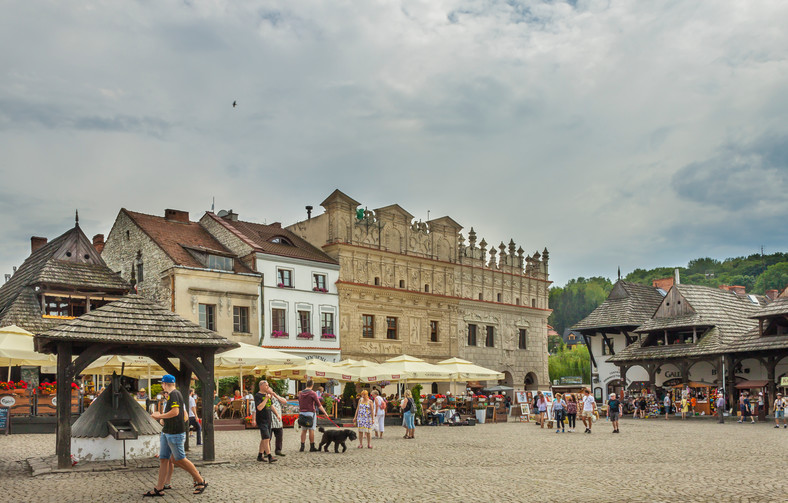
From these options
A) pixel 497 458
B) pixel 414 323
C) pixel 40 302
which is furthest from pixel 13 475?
pixel 414 323

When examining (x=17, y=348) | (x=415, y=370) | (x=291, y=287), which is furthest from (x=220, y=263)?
(x=17, y=348)

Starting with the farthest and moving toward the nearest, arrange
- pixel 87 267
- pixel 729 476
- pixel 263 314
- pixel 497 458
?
pixel 263 314 < pixel 87 267 < pixel 497 458 < pixel 729 476

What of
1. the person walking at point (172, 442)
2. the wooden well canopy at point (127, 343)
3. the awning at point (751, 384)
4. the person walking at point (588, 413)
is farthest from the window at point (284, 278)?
the person walking at point (172, 442)

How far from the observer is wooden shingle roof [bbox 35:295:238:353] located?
1598 cm

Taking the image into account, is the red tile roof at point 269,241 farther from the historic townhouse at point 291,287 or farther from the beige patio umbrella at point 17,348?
the beige patio umbrella at point 17,348

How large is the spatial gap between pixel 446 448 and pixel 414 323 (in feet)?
95.4

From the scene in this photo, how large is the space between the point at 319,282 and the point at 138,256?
9.75 m

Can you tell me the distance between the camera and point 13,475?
1474 cm

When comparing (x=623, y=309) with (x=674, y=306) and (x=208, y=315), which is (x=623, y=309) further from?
(x=208, y=315)

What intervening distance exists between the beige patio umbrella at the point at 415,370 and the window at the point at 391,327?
13824mm

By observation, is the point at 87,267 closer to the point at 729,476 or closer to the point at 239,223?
the point at 239,223

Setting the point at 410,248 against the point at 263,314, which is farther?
the point at 410,248

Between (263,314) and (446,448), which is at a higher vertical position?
(263,314)

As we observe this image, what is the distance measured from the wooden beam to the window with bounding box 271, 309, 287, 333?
2702 centimetres
